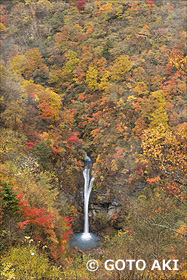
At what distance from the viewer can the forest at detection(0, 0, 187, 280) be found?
32.7 feet

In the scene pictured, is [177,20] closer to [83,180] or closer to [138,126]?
[138,126]

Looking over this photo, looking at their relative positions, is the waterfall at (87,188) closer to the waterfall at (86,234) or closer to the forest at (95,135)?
the waterfall at (86,234)

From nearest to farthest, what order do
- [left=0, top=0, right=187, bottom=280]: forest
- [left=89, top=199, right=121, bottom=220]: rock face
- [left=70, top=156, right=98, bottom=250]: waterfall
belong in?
[left=0, top=0, right=187, bottom=280]: forest
[left=70, top=156, right=98, bottom=250]: waterfall
[left=89, top=199, right=121, bottom=220]: rock face

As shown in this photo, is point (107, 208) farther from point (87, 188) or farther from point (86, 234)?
point (86, 234)

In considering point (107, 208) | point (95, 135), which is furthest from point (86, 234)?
point (95, 135)

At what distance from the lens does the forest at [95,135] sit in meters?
9.97

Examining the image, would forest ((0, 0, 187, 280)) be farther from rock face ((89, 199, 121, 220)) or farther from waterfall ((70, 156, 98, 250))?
waterfall ((70, 156, 98, 250))

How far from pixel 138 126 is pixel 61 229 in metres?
14.3

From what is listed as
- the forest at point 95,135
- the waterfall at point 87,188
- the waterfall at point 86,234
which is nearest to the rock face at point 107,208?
the forest at point 95,135

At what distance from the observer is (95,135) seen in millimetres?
29844

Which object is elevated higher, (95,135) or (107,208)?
(95,135)

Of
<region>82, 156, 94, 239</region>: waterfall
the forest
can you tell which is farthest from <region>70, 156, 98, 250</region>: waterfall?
the forest

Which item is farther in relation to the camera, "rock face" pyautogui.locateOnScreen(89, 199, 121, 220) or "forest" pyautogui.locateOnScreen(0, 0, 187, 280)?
"rock face" pyautogui.locateOnScreen(89, 199, 121, 220)

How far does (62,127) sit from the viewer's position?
28.6 m
